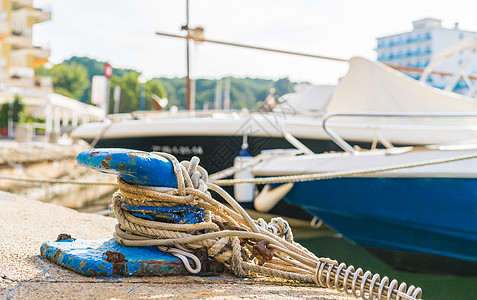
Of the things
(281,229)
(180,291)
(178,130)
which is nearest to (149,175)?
(180,291)

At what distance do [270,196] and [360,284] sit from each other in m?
3.97

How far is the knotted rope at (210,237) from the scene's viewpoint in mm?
2102

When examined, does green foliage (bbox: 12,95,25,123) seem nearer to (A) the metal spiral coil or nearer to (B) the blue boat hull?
(B) the blue boat hull

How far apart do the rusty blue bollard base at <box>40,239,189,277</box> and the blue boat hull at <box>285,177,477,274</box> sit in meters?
3.23

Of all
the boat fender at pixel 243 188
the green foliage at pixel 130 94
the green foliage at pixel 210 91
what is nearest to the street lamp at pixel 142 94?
the green foliage at pixel 130 94

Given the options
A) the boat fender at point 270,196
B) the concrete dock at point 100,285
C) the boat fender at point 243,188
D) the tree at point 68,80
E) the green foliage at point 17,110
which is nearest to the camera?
the concrete dock at point 100,285

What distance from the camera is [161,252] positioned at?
2.15 metres

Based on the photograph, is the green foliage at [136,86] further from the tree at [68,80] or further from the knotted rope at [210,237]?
the knotted rope at [210,237]

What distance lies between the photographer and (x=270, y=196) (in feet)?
19.7

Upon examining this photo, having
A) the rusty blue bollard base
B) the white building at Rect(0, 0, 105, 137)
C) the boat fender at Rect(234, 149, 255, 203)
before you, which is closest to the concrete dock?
the rusty blue bollard base

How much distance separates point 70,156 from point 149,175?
16572 mm

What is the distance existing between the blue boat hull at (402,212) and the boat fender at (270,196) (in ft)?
0.45

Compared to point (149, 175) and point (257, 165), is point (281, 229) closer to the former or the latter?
point (149, 175)

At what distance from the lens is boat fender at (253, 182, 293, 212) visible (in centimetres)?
571
